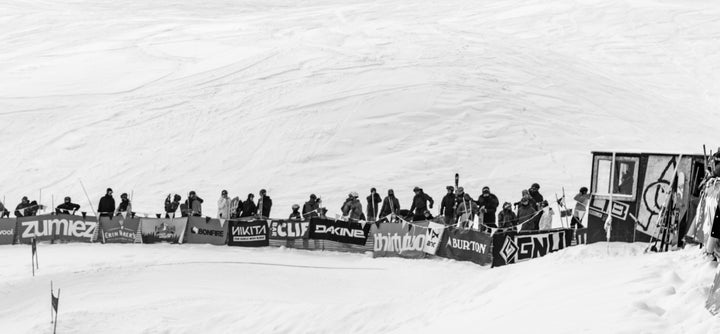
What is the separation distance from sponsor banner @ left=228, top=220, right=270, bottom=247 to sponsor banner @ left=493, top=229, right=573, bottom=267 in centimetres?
612

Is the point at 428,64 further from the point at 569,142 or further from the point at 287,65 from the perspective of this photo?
the point at 569,142

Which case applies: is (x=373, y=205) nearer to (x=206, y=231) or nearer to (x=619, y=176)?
(x=206, y=231)

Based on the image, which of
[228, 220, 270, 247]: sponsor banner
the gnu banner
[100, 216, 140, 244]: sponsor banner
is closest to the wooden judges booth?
the gnu banner

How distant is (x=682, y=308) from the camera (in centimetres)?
863

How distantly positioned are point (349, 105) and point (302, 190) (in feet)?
22.6

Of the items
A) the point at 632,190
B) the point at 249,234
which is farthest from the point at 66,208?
the point at 632,190

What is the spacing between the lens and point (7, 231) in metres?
21.3

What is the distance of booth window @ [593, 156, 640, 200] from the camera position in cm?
1312

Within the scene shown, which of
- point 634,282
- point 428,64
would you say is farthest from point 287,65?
point 634,282

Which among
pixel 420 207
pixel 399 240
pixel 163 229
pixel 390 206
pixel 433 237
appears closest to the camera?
pixel 433 237

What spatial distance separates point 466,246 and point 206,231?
5980mm

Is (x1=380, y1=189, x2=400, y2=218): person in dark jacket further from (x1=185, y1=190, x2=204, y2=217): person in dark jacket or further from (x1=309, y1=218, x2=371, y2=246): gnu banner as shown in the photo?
(x1=185, y1=190, x2=204, y2=217): person in dark jacket

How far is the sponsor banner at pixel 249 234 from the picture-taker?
2064 cm

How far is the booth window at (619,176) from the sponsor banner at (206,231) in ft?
31.7
